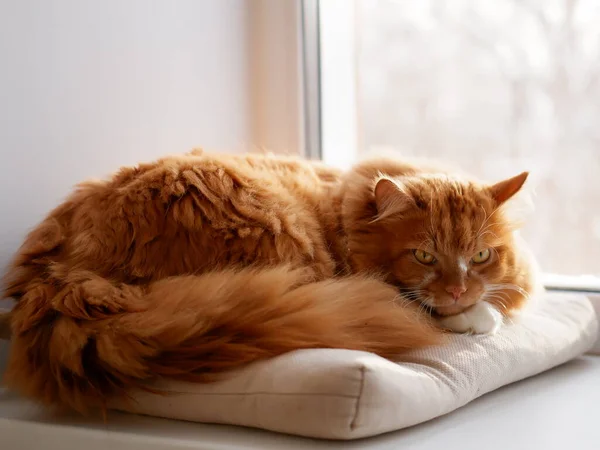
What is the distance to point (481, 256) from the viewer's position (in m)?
1.61

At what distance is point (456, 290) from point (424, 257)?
0.34 feet

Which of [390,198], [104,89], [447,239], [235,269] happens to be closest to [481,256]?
[447,239]

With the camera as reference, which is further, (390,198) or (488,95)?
(488,95)

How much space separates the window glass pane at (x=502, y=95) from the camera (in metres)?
2.14

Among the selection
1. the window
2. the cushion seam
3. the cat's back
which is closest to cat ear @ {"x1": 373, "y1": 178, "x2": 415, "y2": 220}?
the cat's back

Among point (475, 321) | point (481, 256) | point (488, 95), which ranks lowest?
point (475, 321)

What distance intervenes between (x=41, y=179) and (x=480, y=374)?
1.03 meters

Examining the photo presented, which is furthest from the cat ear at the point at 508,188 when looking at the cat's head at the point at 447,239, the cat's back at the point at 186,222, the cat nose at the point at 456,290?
the cat's back at the point at 186,222

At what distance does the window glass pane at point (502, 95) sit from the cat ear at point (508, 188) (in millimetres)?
476

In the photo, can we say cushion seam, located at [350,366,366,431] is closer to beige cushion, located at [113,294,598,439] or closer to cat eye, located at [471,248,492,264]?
beige cushion, located at [113,294,598,439]

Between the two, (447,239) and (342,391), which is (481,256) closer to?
(447,239)

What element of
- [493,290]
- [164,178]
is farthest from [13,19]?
[493,290]

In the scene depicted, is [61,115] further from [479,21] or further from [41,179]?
[479,21]

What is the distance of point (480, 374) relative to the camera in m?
1.40
